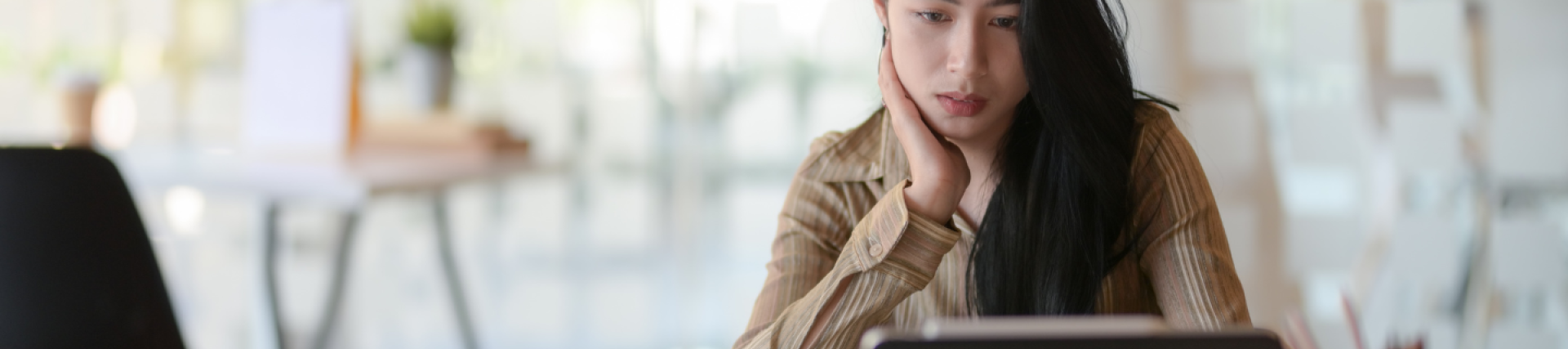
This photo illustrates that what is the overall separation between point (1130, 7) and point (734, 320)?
118 centimetres

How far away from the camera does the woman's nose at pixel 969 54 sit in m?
0.87

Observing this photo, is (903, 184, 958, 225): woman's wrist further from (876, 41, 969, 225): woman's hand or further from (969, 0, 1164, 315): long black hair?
(969, 0, 1164, 315): long black hair

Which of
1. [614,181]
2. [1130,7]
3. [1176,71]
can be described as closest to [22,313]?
[614,181]

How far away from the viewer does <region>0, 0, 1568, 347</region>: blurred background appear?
254 cm

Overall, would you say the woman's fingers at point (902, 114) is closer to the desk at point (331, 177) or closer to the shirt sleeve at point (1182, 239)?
the shirt sleeve at point (1182, 239)

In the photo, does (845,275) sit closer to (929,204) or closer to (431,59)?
(929,204)

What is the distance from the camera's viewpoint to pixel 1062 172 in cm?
91

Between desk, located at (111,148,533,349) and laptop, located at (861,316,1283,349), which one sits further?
desk, located at (111,148,533,349)

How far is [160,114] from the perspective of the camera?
261 centimetres

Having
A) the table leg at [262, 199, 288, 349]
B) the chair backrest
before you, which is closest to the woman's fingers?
the chair backrest

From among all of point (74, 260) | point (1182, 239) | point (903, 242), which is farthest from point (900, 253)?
point (74, 260)

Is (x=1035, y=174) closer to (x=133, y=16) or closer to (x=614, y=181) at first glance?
(x=614, y=181)

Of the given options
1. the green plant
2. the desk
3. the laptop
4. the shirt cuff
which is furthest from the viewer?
the green plant

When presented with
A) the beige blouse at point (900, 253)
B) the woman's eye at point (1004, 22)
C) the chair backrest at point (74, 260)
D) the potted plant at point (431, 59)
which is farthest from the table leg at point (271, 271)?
the woman's eye at point (1004, 22)
